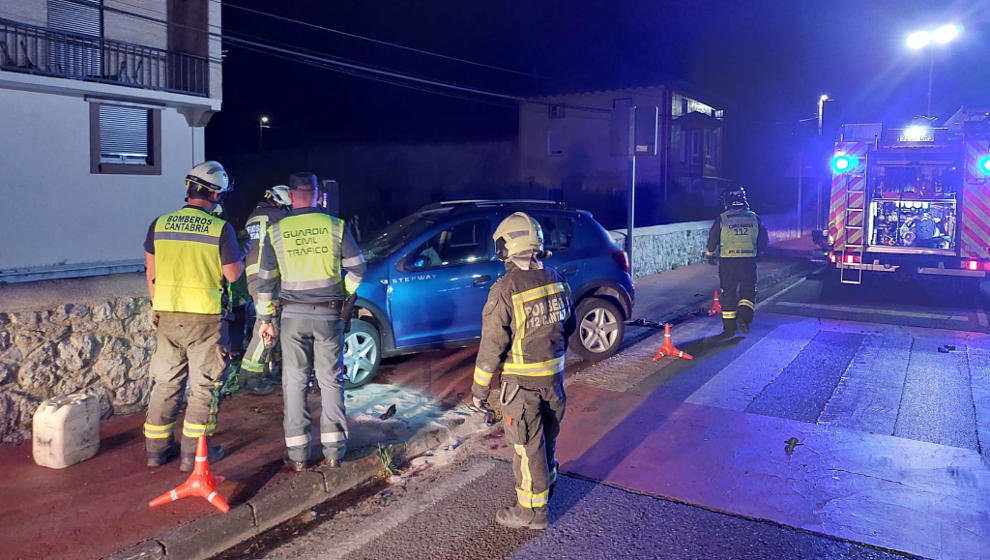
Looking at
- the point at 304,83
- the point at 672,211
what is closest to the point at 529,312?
the point at 672,211

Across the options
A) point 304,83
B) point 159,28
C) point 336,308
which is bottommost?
point 336,308

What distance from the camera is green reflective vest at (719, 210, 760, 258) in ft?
31.2

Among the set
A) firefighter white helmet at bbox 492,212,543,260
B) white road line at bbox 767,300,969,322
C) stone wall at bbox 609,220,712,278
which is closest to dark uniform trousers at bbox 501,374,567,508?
firefighter white helmet at bbox 492,212,543,260

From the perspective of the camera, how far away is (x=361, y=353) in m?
6.94

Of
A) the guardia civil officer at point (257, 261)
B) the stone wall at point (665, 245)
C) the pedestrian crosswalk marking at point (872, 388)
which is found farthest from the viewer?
the stone wall at point (665, 245)

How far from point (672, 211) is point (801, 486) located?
2494 cm

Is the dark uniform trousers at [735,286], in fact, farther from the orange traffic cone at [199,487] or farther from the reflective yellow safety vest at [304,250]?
the orange traffic cone at [199,487]

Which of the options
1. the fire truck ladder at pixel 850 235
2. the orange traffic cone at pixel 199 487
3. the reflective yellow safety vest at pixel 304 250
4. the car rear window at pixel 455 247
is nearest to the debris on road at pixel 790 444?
the car rear window at pixel 455 247

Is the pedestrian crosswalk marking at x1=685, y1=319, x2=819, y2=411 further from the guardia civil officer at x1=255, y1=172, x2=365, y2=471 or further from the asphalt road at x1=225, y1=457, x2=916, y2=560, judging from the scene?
the guardia civil officer at x1=255, y1=172, x2=365, y2=471

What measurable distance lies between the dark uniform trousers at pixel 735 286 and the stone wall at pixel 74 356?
22.6 ft

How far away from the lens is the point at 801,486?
4.93m

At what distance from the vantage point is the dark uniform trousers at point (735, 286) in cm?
964

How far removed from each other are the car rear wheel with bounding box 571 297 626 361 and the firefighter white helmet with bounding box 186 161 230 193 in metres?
4.50

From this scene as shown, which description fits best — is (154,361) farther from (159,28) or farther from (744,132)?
(744,132)
